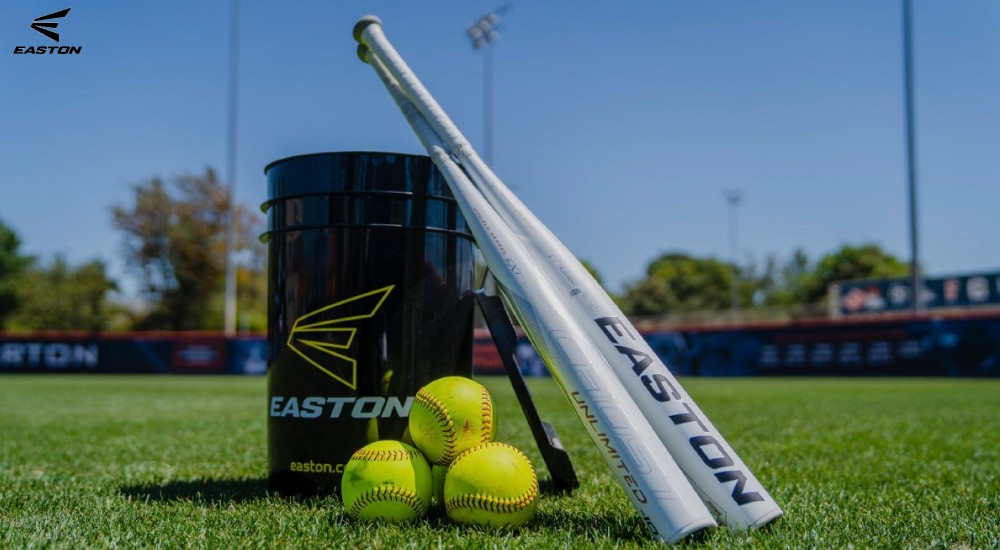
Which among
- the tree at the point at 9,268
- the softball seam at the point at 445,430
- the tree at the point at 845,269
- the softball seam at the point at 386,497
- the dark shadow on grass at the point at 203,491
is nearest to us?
the softball seam at the point at 386,497

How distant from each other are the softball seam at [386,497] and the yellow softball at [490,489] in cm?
13

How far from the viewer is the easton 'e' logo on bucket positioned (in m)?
3.42

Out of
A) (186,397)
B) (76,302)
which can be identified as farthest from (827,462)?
(76,302)

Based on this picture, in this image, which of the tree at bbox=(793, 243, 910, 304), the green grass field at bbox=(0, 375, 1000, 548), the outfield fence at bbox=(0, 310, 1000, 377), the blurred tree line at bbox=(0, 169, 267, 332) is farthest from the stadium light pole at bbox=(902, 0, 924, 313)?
the tree at bbox=(793, 243, 910, 304)

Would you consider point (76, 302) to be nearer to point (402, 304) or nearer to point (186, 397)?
point (186, 397)

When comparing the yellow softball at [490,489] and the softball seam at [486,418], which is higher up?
the softball seam at [486,418]

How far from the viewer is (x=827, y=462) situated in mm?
5070

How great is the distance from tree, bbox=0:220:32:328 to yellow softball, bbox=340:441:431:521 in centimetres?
5566

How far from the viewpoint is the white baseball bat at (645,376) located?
278 centimetres

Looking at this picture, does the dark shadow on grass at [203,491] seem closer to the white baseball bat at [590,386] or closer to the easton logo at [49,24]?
the white baseball bat at [590,386]

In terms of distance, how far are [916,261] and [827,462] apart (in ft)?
73.1

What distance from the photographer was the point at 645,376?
9.70ft

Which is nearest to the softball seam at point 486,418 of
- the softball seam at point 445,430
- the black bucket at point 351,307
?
the softball seam at point 445,430

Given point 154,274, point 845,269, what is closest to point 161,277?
point 154,274
